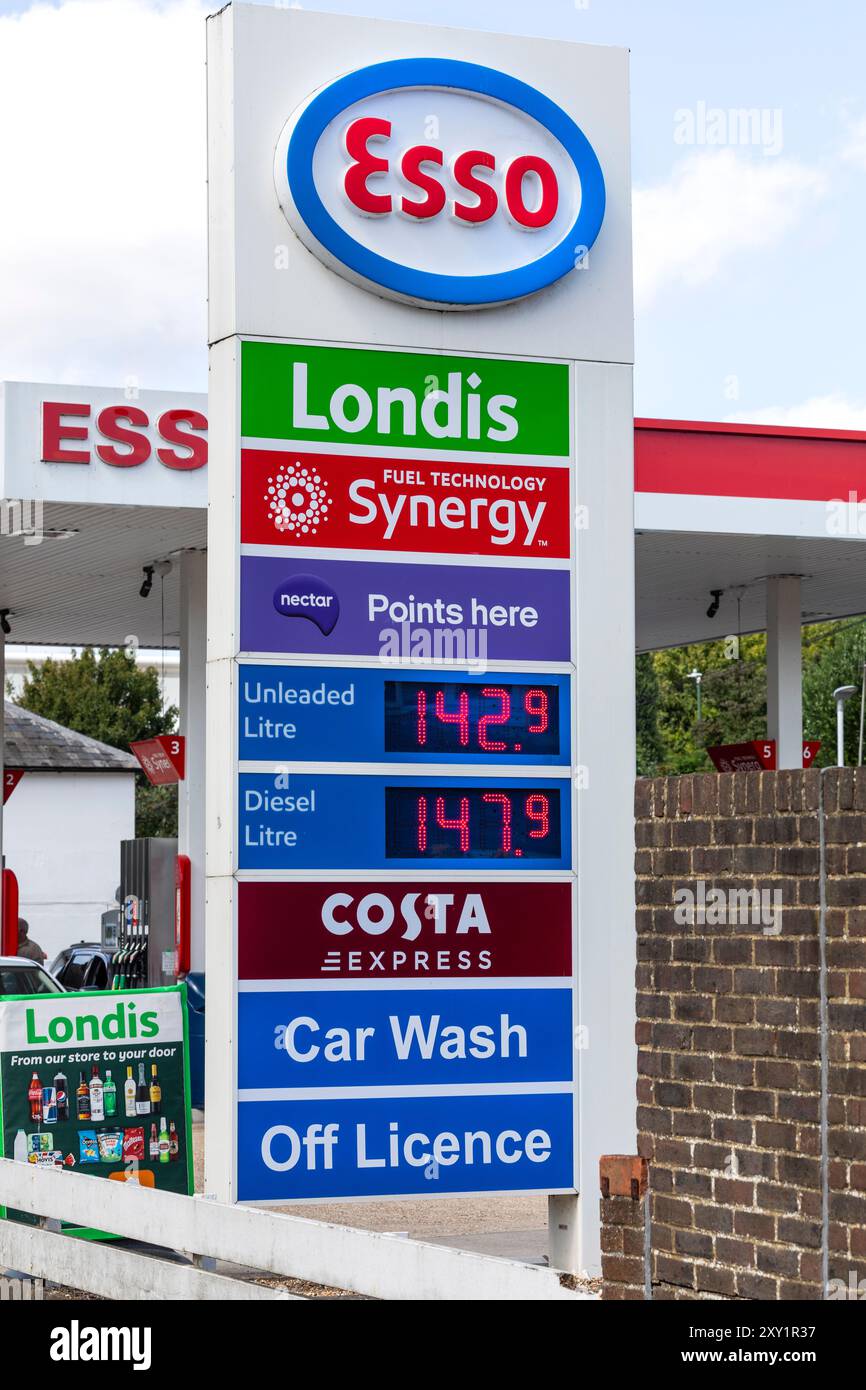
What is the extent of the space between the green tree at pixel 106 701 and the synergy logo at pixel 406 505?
56.6 metres

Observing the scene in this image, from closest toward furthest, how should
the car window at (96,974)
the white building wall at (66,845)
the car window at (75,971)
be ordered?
1. the car window at (96,974)
2. the car window at (75,971)
3. the white building wall at (66,845)

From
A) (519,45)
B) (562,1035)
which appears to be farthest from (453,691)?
(519,45)

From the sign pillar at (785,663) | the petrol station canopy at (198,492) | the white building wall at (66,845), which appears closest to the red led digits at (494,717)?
the petrol station canopy at (198,492)

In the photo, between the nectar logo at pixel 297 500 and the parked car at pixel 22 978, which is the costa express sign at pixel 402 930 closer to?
the nectar logo at pixel 297 500

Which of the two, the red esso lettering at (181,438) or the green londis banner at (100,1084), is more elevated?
the red esso lettering at (181,438)

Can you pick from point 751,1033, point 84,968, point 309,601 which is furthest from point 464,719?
point 84,968

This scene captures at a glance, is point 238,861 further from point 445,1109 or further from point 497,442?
point 497,442

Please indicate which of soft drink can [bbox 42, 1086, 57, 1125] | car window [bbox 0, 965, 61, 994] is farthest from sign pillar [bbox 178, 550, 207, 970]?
soft drink can [bbox 42, 1086, 57, 1125]

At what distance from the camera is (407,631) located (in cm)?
894

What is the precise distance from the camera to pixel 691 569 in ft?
73.3

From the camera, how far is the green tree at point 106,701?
66000 millimetres

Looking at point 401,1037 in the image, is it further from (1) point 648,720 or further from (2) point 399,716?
(1) point 648,720

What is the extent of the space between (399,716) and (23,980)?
871 cm

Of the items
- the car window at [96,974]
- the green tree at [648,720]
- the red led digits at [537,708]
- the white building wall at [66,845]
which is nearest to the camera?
the red led digits at [537,708]
